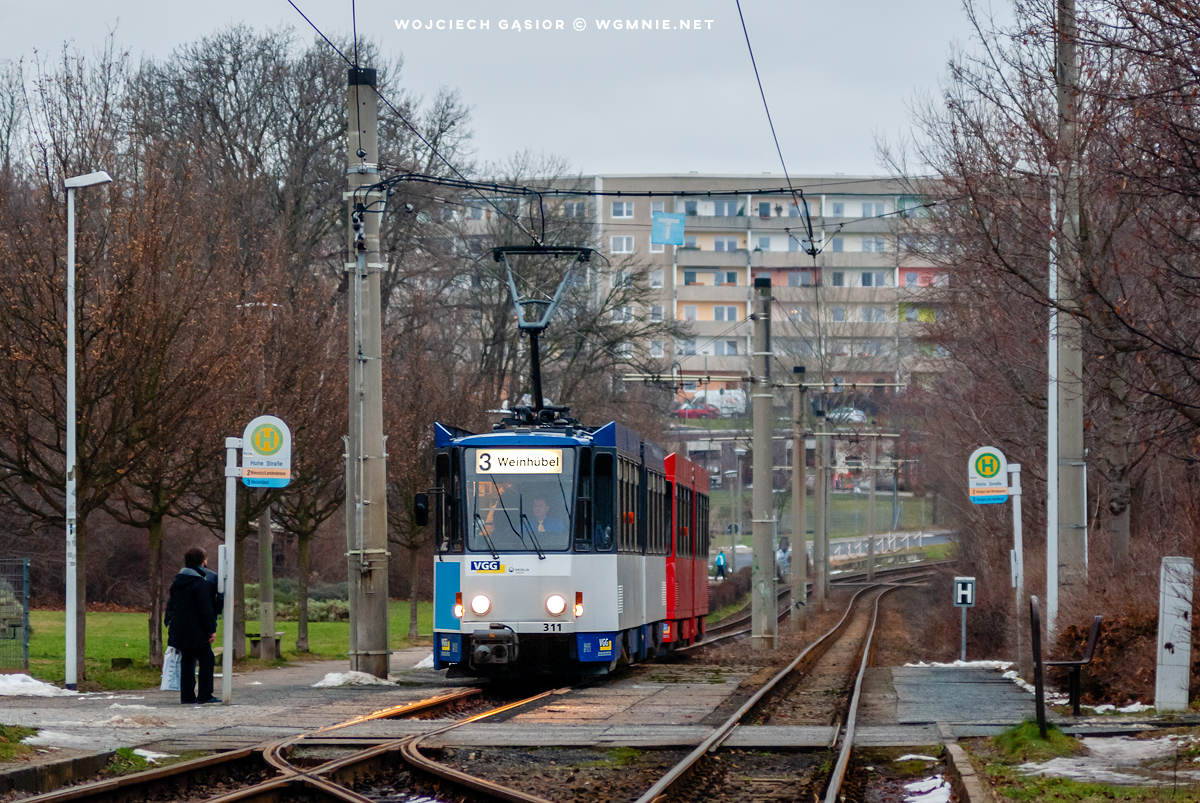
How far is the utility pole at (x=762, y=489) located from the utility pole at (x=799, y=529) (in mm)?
7366

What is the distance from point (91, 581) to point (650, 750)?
40855 millimetres

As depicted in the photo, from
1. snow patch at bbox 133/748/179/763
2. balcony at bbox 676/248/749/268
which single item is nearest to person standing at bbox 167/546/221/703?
snow patch at bbox 133/748/179/763

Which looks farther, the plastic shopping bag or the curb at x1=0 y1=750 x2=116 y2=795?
the plastic shopping bag

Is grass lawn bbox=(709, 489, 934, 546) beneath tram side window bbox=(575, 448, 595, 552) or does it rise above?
beneath

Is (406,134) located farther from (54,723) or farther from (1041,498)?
(54,723)

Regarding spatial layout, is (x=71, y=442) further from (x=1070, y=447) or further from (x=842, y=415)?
(x=842, y=415)

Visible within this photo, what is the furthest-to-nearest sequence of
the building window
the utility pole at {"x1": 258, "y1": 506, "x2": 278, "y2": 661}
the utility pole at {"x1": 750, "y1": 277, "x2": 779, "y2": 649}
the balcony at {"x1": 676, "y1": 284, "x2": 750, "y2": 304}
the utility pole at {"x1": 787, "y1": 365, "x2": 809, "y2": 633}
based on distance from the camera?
the balcony at {"x1": 676, "y1": 284, "x2": 750, "y2": 304} < the building window < the utility pole at {"x1": 787, "y1": 365, "x2": 809, "y2": 633} < the utility pole at {"x1": 750, "y1": 277, "x2": 779, "y2": 649} < the utility pole at {"x1": 258, "y1": 506, "x2": 278, "y2": 661}

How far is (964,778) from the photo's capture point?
9320mm

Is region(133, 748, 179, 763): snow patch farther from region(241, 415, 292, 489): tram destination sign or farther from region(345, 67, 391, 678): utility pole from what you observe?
region(345, 67, 391, 678): utility pole

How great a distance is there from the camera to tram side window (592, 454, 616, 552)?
18.6 meters

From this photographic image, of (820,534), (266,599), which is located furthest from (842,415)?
(266,599)

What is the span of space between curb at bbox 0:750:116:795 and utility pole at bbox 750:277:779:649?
22463mm

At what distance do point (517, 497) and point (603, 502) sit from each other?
105 centimetres

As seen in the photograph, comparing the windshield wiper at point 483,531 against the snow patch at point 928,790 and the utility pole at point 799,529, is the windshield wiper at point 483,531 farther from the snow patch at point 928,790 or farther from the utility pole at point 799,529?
the utility pole at point 799,529
